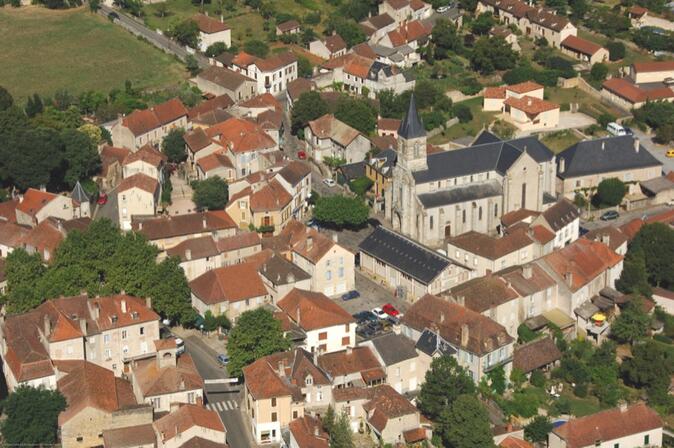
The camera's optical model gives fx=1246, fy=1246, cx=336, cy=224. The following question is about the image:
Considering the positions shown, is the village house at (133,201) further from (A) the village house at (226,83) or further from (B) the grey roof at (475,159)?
(A) the village house at (226,83)

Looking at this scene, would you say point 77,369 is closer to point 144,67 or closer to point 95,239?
point 95,239

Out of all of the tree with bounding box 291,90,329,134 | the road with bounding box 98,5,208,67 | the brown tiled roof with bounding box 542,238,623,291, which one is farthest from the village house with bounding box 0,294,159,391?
the road with bounding box 98,5,208,67

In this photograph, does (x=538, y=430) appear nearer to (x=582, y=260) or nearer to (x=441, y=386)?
(x=441, y=386)

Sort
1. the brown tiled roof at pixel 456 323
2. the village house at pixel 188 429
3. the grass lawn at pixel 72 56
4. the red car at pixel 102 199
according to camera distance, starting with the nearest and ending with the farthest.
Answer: the village house at pixel 188 429
the brown tiled roof at pixel 456 323
the red car at pixel 102 199
the grass lawn at pixel 72 56

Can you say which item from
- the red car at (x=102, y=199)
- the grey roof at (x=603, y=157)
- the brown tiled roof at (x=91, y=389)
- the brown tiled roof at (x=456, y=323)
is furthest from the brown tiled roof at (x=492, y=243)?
the red car at (x=102, y=199)

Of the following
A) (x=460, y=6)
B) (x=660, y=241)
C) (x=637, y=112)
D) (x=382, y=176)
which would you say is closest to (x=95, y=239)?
(x=382, y=176)

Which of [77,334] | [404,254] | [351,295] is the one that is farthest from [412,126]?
[77,334]
